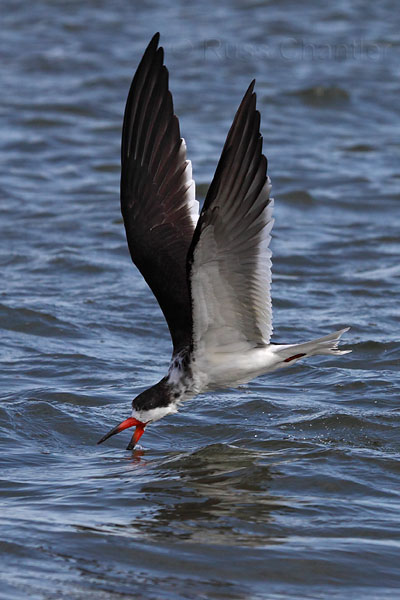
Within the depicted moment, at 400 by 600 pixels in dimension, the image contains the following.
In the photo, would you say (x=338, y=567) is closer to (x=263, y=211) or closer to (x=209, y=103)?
(x=263, y=211)

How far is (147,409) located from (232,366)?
55cm

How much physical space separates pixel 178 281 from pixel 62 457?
119cm

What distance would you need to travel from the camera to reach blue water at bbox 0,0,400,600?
16.1 feet

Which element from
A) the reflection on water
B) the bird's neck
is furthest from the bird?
the reflection on water

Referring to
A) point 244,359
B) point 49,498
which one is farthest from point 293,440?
point 49,498

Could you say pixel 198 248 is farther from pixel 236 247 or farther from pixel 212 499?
pixel 212 499

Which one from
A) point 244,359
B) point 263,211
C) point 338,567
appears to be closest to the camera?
point 338,567

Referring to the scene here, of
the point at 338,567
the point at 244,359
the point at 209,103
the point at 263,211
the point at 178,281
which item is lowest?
the point at 338,567

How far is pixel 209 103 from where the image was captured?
15039mm

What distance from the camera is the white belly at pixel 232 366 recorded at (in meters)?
6.04

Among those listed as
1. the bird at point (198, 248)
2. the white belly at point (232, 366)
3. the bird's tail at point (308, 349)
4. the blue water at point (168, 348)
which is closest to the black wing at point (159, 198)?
the bird at point (198, 248)

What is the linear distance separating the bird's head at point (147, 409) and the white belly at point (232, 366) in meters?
0.20

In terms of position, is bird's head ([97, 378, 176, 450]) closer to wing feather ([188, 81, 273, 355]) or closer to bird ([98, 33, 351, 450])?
bird ([98, 33, 351, 450])

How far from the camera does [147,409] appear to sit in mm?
6211
